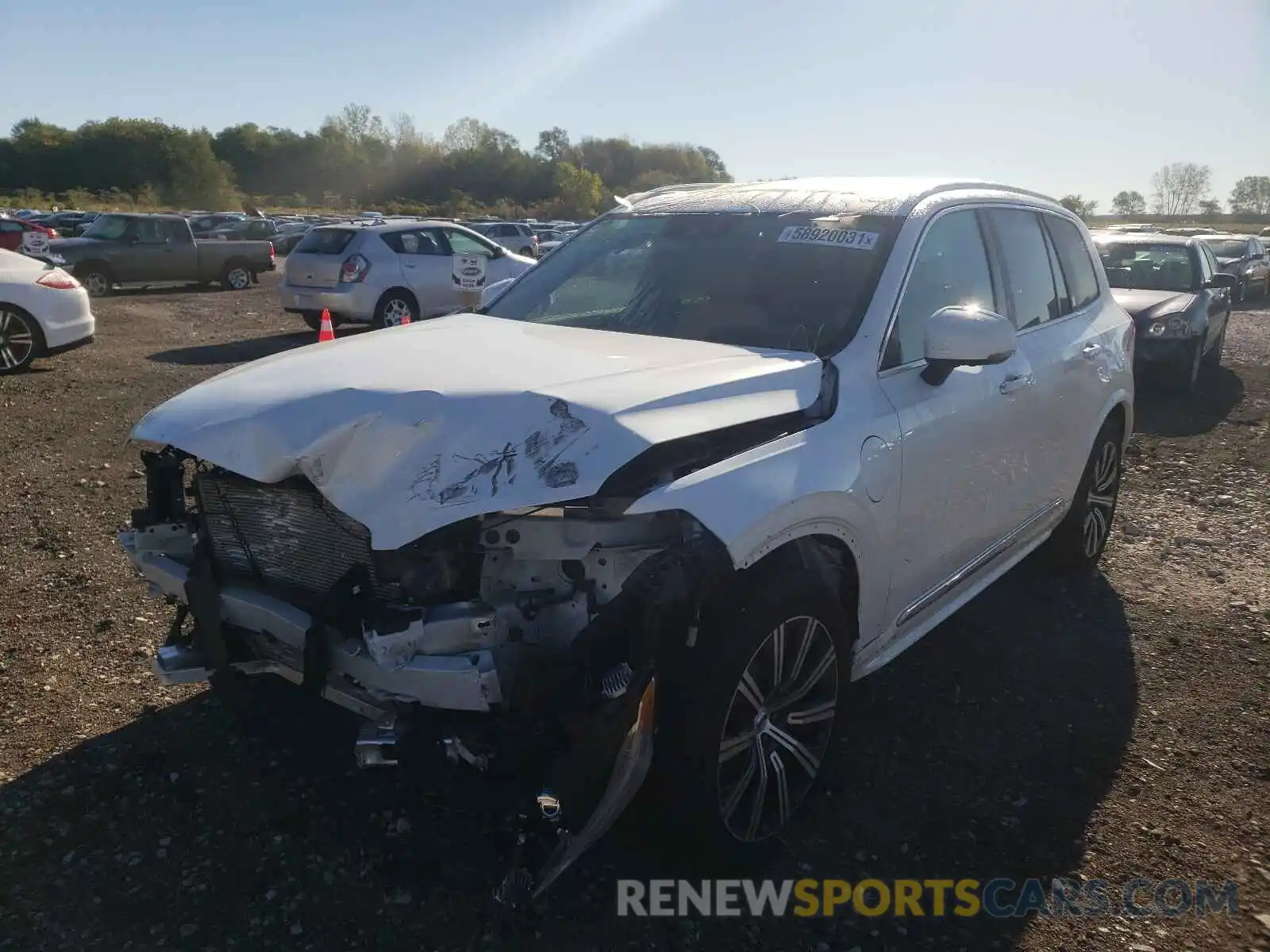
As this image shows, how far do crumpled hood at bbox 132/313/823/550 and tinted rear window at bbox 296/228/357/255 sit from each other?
10756 millimetres

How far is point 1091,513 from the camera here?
197 inches

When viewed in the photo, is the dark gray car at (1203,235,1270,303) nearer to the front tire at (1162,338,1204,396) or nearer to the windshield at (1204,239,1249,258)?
the windshield at (1204,239,1249,258)

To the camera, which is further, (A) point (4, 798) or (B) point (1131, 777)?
(B) point (1131, 777)

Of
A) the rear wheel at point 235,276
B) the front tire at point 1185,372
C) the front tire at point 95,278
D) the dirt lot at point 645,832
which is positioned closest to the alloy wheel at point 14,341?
the dirt lot at point 645,832

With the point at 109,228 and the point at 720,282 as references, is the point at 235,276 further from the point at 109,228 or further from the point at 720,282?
the point at 720,282

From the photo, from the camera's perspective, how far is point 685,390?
8.94ft

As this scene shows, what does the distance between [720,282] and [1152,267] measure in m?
9.83

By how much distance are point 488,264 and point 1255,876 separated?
42.3 ft

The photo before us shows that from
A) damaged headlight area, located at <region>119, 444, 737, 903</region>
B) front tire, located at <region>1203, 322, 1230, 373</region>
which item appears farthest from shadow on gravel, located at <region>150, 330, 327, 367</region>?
front tire, located at <region>1203, 322, 1230, 373</region>

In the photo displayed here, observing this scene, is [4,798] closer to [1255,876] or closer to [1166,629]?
[1255,876]

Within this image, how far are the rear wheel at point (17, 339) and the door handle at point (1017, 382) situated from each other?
1008cm

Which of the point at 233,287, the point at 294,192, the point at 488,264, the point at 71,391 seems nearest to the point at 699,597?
the point at 71,391

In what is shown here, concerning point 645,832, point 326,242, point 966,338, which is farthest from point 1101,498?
point 326,242

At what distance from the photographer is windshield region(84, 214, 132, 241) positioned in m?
20.5
